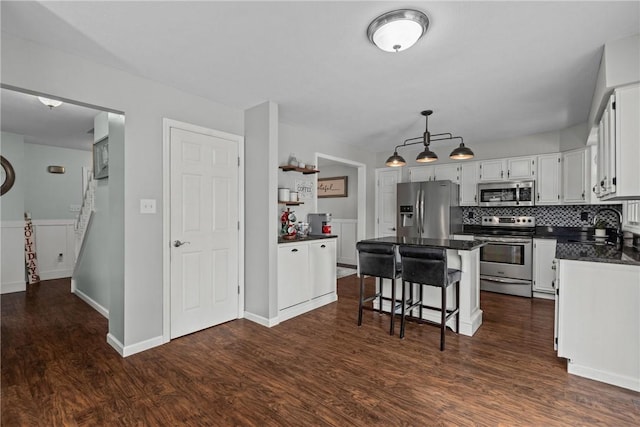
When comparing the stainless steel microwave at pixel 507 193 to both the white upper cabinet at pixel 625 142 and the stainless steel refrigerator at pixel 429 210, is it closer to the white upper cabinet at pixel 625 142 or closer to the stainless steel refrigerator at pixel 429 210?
the stainless steel refrigerator at pixel 429 210

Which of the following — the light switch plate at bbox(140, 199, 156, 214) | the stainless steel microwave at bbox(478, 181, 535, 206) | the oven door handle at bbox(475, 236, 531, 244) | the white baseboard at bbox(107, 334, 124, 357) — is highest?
the stainless steel microwave at bbox(478, 181, 535, 206)

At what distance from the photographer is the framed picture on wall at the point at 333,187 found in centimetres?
741

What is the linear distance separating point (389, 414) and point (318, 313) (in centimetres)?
196

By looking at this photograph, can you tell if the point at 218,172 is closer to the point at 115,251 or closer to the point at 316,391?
the point at 115,251

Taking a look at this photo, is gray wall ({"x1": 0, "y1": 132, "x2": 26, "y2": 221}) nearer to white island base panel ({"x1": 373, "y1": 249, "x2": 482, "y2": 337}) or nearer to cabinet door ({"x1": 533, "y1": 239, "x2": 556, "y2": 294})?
white island base panel ({"x1": 373, "y1": 249, "x2": 482, "y2": 337})

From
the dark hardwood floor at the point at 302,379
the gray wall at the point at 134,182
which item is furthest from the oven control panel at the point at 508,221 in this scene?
the gray wall at the point at 134,182

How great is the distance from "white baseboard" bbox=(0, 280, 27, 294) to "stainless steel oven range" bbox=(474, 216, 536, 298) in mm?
7201

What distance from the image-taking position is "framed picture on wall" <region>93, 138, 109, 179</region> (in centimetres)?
333

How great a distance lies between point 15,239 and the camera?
4.73m

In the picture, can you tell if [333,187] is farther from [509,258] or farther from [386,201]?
[509,258]

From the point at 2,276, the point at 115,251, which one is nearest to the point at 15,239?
the point at 2,276

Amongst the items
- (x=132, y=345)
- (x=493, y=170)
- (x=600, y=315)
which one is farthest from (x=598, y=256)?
(x=132, y=345)

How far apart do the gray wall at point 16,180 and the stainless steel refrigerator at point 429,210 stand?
20.4ft

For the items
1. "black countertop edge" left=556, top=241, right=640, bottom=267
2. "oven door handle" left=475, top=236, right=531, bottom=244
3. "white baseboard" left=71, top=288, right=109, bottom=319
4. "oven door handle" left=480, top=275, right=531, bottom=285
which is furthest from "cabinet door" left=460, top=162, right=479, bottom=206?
"white baseboard" left=71, top=288, right=109, bottom=319
